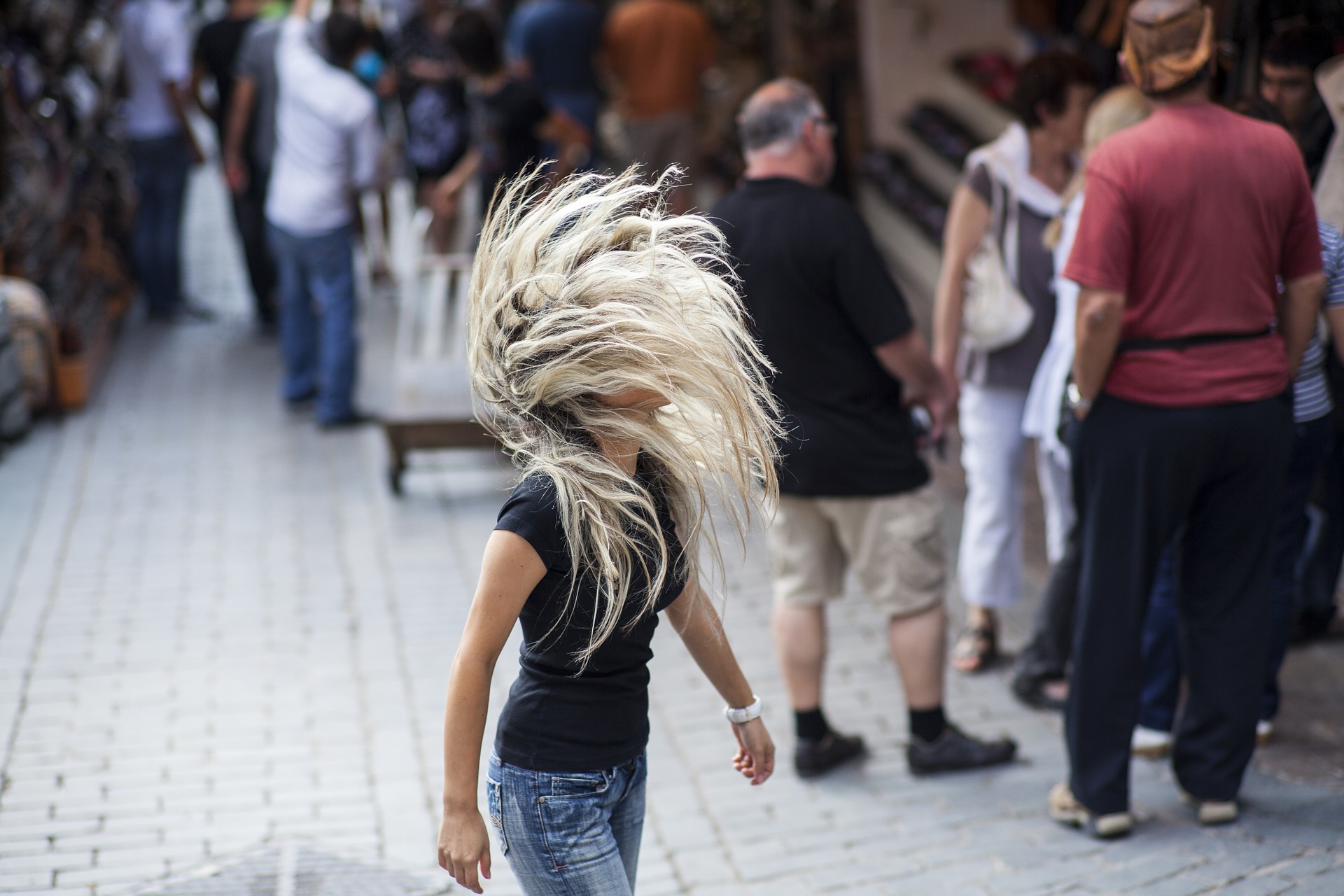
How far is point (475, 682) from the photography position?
215 centimetres

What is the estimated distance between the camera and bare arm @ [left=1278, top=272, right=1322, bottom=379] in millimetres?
3369

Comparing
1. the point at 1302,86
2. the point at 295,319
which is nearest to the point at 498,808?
the point at 1302,86

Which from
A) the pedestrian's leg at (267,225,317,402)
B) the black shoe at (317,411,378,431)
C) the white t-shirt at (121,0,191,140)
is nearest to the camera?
the pedestrian's leg at (267,225,317,402)

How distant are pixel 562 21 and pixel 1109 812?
7.14 meters

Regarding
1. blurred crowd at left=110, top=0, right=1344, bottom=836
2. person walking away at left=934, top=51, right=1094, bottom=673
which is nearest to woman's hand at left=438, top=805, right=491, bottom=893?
blurred crowd at left=110, top=0, right=1344, bottom=836

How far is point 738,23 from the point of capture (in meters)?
12.2

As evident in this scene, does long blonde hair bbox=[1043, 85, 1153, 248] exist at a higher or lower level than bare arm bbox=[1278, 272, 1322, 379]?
higher

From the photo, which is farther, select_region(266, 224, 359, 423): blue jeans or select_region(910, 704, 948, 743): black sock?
select_region(266, 224, 359, 423): blue jeans

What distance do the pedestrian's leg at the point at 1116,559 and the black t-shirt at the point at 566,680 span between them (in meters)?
1.57

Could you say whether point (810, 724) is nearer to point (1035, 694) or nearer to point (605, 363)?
point (1035, 694)

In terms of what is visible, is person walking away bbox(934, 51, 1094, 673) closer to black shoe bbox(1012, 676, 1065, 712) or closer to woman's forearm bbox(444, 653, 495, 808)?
black shoe bbox(1012, 676, 1065, 712)

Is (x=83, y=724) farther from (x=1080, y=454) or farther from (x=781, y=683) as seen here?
(x=1080, y=454)

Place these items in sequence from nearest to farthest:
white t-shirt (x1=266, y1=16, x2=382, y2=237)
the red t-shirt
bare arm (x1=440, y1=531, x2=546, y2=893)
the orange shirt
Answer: bare arm (x1=440, y1=531, x2=546, y2=893) < the red t-shirt < white t-shirt (x1=266, y1=16, x2=382, y2=237) < the orange shirt

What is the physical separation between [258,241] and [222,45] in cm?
129
